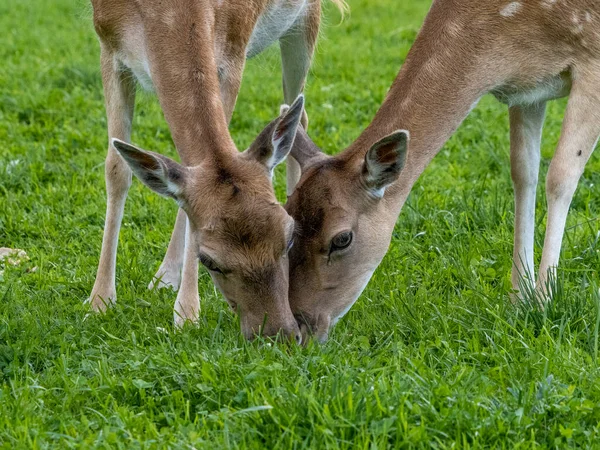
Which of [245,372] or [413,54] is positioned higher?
[413,54]

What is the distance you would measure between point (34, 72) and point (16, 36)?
238cm

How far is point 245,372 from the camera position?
4.49 meters

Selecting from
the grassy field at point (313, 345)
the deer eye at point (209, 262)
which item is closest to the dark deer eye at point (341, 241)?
the grassy field at point (313, 345)

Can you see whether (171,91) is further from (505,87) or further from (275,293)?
(505,87)

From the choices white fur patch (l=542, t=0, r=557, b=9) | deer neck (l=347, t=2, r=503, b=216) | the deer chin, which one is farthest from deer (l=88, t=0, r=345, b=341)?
white fur patch (l=542, t=0, r=557, b=9)

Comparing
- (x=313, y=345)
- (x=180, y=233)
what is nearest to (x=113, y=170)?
(x=180, y=233)

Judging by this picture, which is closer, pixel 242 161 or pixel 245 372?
pixel 245 372

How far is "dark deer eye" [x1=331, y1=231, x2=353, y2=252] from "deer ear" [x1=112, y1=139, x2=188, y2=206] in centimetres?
74

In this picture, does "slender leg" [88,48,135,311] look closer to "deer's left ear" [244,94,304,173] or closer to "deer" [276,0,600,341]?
"deer" [276,0,600,341]

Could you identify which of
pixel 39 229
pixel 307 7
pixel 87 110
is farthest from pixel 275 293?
pixel 87 110

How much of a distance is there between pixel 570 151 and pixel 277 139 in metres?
1.56

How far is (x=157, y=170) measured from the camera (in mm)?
4938

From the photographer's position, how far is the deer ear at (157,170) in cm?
485

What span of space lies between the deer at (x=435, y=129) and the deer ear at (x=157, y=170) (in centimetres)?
54
